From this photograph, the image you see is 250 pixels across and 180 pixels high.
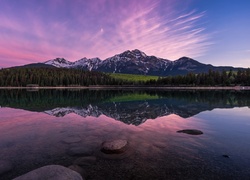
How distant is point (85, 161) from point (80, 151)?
2773 millimetres

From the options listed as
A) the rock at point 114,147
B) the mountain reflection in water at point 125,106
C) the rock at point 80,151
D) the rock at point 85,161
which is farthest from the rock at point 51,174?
the mountain reflection in water at point 125,106

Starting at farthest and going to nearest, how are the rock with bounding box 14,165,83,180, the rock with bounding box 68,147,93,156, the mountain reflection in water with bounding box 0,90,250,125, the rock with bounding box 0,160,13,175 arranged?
1. the mountain reflection in water with bounding box 0,90,250,125
2. the rock with bounding box 68,147,93,156
3. the rock with bounding box 0,160,13,175
4. the rock with bounding box 14,165,83,180

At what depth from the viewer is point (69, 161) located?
17219mm

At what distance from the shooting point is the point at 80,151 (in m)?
19.8

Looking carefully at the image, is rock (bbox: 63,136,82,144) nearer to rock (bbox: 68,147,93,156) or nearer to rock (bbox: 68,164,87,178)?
rock (bbox: 68,147,93,156)

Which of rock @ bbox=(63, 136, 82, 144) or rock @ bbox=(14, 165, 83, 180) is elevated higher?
rock @ bbox=(14, 165, 83, 180)

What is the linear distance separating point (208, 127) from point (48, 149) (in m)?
23.1

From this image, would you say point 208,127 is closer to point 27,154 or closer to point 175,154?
point 175,154

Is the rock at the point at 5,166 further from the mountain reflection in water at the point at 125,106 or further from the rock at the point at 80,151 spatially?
the mountain reflection in water at the point at 125,106

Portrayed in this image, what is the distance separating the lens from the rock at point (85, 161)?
16750 millimetres

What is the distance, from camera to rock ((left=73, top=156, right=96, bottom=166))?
16.8 m

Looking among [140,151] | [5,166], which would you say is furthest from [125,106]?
[5,166]

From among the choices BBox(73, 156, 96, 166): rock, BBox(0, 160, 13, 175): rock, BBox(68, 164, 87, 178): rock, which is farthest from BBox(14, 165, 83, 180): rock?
BBox(0, 160, 13, 175): rock

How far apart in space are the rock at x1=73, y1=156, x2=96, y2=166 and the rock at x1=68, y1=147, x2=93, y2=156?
3.84ft
